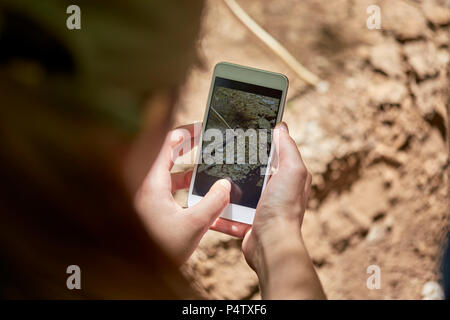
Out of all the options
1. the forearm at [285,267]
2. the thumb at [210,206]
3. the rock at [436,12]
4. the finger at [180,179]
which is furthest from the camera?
the rock at [436,12]

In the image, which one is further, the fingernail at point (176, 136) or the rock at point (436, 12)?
the rock at point (436, 12)

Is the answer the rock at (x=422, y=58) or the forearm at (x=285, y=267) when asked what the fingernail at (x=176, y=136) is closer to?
the forearm at (x=285, y=267)

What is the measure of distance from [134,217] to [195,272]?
6.0 inches

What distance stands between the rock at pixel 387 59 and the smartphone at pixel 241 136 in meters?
0.26

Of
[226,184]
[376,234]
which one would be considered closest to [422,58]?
[376,234]

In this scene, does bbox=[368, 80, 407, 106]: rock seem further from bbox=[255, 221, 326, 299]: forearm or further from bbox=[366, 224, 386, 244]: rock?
bbox=[255, 221, 326, 299]: forearm

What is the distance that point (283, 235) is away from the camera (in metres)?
0.59

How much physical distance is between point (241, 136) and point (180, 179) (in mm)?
143

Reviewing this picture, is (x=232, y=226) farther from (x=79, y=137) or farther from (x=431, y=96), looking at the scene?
(x=431, y=96)

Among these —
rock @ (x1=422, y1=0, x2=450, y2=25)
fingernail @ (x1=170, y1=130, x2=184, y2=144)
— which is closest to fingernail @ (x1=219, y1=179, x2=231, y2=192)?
fingernail @ (x1=170, y1=130, x2=184, y2=144)

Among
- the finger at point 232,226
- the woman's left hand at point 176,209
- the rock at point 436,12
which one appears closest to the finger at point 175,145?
the woman's left hand at point 176,209

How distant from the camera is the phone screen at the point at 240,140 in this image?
0.68m
